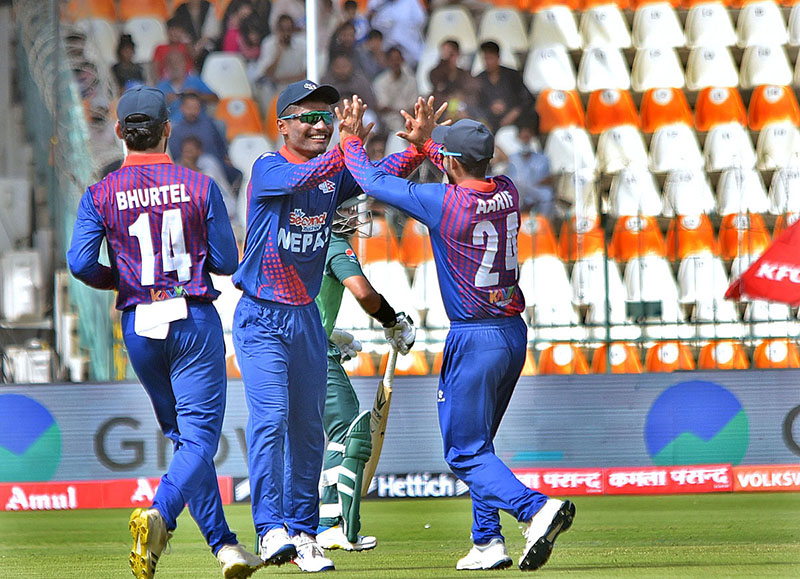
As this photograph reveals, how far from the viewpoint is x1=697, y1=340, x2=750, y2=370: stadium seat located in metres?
10.1

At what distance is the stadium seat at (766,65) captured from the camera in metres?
13.1

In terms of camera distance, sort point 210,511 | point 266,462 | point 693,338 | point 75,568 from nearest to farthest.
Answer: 1. point 210,511
2. point 266,462
3. point 75,568
4. point 693,338

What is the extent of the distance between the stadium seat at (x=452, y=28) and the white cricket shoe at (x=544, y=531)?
8904 millimetres

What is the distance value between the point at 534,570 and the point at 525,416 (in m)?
4.69

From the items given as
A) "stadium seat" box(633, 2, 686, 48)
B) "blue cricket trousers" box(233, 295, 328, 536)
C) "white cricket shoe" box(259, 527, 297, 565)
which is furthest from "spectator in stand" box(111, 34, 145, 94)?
"white cricket shoe" box(259, 527, 297, 565)

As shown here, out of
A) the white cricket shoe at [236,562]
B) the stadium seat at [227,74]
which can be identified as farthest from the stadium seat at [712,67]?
the white cricket shoe at [236,562]

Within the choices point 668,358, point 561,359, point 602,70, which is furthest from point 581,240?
point 602,70

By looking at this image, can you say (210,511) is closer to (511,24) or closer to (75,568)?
(75,568)

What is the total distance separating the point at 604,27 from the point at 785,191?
3139mm

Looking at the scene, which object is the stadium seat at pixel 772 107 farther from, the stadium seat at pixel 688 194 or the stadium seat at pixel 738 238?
the stadium seat at pixel 738 238

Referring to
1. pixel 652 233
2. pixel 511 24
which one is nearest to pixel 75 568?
pixel 652 233

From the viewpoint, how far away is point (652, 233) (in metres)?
11.4

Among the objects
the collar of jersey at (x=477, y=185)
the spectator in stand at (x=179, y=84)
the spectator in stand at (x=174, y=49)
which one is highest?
the spectator in stand at (x=174, y=49)

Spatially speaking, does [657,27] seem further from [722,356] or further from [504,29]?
[722,356]
